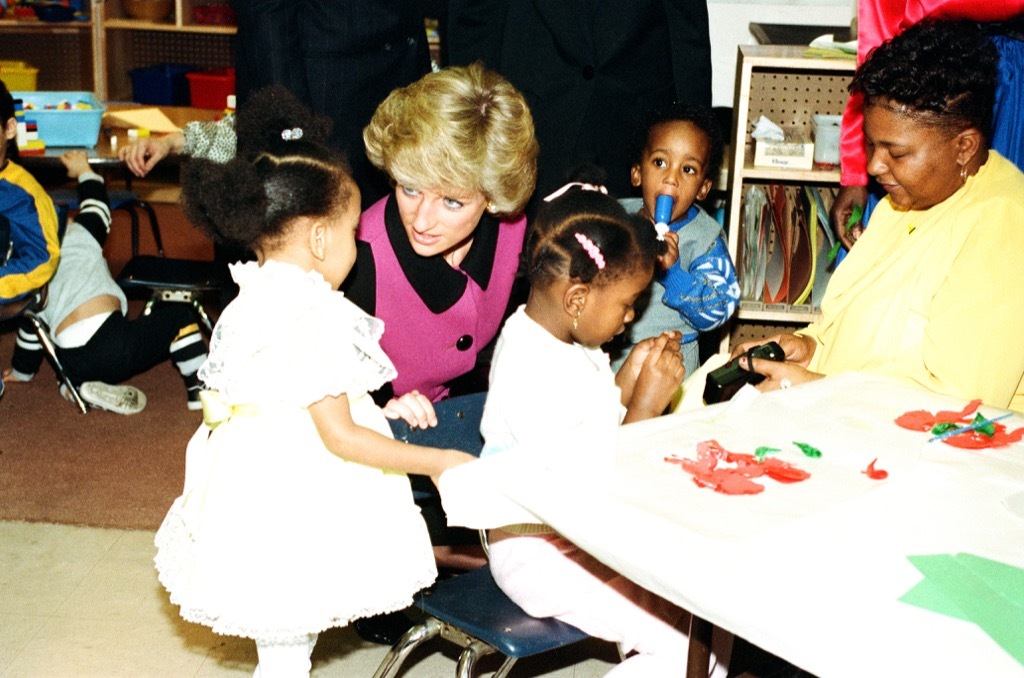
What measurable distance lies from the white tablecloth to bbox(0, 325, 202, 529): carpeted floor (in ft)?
6.43

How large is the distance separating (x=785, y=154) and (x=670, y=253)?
1160 millimetres

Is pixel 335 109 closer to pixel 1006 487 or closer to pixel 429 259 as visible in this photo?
pixel 429 259

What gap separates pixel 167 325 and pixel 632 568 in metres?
3.00

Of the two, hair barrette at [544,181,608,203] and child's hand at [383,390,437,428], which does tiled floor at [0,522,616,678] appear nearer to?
child's hand at [383,390,437,428]

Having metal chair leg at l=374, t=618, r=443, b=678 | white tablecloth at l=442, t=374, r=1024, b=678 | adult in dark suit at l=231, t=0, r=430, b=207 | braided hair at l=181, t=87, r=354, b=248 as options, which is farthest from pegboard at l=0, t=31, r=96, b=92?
white tablecloth at l=442, t=374, r=1024, b=678

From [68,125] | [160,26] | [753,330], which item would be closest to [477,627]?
[753,330]

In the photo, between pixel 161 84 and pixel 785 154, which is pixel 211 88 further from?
pixel 785 154

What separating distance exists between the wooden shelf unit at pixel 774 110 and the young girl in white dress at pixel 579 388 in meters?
1.40

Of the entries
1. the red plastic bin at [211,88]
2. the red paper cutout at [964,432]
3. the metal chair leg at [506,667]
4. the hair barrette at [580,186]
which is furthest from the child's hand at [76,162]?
the red paper cutout at [964,432]

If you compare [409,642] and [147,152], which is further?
[147,152]

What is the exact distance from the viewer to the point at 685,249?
8.89 feet

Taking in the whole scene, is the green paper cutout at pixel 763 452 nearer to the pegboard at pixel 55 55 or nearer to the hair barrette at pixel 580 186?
the hair barrette at pixel 580 186

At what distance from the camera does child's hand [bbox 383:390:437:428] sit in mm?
2084

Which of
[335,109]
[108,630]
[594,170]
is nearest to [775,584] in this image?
[594,170]
